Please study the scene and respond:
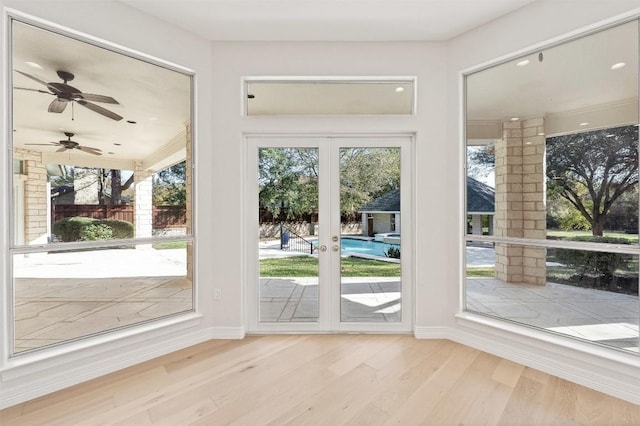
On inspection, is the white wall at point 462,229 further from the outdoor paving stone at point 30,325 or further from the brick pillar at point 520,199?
the outdoor paving stone at point 30,325

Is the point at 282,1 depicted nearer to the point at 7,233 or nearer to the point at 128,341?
the point at 7,233

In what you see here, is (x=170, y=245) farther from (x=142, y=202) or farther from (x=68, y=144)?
(x=68, y=144)

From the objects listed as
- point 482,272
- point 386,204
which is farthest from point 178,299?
point 482,272

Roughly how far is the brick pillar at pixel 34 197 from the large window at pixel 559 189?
3815 mm

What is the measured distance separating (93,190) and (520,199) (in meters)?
3.92

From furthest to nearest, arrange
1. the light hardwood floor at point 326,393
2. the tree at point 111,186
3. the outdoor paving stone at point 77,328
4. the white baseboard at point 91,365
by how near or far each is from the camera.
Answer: the tree at point 111,186
the outdoor paving stone at point 77,328
the white baseboard at point 91,365
the light hardwood floor at point 326,393

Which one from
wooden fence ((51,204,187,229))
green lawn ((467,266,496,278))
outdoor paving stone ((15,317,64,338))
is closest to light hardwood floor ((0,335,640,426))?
outdoor paving stone ((15,317,64,338))

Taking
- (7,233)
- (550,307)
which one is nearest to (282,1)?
(7,233)

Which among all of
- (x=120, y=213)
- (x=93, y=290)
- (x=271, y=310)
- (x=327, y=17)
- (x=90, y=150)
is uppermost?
(x=327, y=17)

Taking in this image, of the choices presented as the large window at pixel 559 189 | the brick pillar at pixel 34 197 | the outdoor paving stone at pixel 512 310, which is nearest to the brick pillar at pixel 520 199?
the large window at pixel 559 189

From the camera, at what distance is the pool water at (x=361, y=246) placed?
10.6 ft

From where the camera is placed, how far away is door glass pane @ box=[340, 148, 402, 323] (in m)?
3.21

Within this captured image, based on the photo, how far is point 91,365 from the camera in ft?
8.04

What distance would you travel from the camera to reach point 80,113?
2480 millimetres
